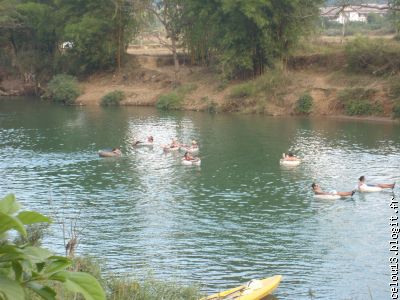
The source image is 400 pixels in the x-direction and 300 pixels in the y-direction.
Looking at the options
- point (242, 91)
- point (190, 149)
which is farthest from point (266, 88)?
point (190, 149)

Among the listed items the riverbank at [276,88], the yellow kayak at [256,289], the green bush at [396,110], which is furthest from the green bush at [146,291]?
the riverbank at [276,88]

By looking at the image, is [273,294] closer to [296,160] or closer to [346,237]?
[346,237]

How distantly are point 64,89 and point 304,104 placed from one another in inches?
920

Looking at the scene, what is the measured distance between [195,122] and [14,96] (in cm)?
2740

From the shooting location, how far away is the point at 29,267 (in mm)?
3178

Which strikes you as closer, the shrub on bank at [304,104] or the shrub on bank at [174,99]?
the shrub on bank at [304,104]

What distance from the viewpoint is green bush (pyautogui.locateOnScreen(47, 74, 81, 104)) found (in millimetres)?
63594

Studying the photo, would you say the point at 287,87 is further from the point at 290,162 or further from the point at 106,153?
the point at 106,153

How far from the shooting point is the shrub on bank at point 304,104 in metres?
52.4

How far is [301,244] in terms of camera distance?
71.7 feet

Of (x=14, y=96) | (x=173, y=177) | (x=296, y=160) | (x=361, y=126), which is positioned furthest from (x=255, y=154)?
(x=14, y=96)

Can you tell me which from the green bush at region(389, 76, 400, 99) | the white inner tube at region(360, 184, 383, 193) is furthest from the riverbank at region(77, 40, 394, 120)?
the white inner tube at region(360, 184, 383, 193)

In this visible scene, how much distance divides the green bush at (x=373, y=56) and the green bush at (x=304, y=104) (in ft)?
16.4

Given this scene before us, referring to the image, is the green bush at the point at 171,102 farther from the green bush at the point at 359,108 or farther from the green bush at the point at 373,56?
the green bush at the point at 359,108
